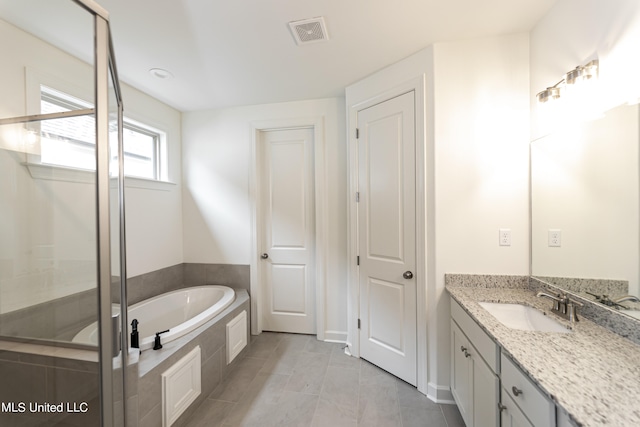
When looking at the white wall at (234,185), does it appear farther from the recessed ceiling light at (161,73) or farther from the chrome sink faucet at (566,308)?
the chrome sink faucet at (566,308)

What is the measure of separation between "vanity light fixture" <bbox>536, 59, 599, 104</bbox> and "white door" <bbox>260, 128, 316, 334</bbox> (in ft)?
6.27

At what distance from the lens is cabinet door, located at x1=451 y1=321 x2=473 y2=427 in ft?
4.37

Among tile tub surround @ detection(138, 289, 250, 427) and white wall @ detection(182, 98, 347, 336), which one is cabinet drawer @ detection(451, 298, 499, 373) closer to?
white wall @ detection(182, 98, 347, 336)

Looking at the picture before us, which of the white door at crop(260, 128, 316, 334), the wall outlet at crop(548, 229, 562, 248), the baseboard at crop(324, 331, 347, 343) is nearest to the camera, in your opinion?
the wall outlet at crop(548, 229, 562, 248)

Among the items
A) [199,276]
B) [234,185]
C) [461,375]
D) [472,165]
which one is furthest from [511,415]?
[199,276]

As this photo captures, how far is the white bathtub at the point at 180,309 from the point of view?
1.99m

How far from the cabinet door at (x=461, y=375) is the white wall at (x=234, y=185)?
1.14 meters

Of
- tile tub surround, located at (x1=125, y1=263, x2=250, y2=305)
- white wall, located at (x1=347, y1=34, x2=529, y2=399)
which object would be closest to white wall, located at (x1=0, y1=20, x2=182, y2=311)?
tile tub surround, located at (x1=125, y1=263, x2=250, y2=305)

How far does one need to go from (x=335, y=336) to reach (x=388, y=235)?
1.32 m

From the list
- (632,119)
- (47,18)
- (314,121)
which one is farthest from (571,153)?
(47,18)

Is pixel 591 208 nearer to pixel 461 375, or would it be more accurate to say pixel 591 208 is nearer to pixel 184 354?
pixel 461 375

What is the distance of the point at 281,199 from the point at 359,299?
137cm

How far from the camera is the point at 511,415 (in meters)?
0.94

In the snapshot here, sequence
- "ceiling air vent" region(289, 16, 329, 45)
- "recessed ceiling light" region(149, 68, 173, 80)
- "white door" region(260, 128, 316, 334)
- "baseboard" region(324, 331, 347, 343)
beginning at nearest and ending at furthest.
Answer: "ceiling air vent" region(289, 16, 329, 45)
"recessed ceiling light" region(149, 68, 173, 80)
"baseboard" region(324, 331, 347, 343)
"white door" region(260, 128, 316, 334)
